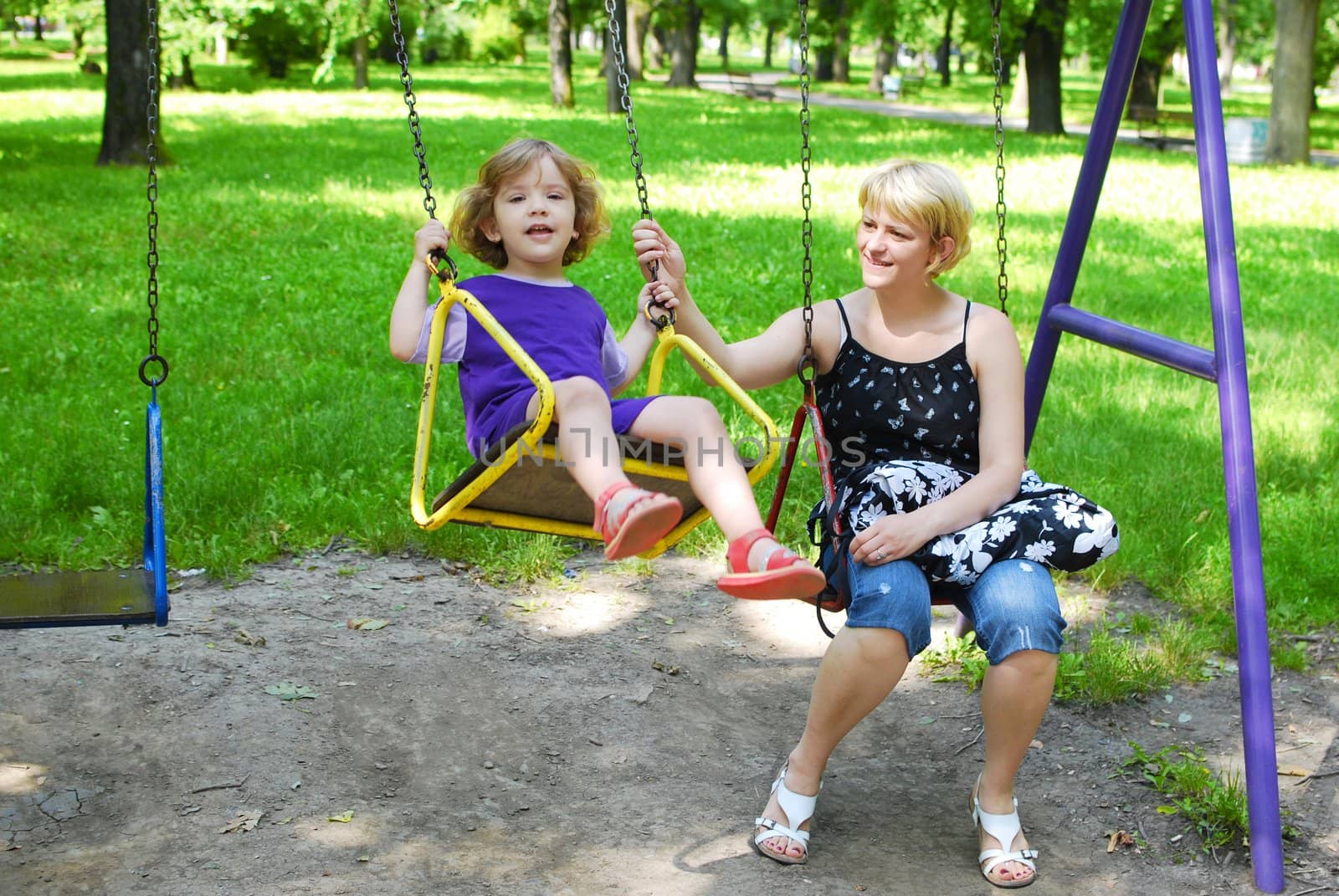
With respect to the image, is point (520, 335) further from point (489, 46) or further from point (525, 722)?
point (489, 46)

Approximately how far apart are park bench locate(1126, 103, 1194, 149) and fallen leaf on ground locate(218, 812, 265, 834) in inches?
759

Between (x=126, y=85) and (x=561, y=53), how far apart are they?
13049 mm

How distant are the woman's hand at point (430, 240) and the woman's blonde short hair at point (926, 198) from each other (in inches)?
37.9

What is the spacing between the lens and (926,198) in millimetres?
2852

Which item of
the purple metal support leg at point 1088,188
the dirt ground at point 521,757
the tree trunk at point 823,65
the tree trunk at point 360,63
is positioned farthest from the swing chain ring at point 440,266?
the tree trunk at point 823,65

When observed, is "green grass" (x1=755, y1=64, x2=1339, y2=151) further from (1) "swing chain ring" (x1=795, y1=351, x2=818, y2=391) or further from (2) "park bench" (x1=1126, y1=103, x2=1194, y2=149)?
(1) "swing chain ring" (x1=795, y1=351, x2=818, y2=391)

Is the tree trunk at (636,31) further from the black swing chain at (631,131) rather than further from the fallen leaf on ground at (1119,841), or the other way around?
the fallen leaf on ground at (1119,841)

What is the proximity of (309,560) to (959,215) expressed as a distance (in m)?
2.63

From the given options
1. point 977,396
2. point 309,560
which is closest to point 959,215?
point 977,396

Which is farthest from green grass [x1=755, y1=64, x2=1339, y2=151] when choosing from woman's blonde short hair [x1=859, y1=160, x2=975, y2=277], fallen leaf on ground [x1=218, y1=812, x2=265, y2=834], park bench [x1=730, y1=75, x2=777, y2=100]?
fallen leaf on ground [x1=218, y1=812, x2=265, y2=834]

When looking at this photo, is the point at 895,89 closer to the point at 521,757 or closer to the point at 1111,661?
the point at 1111,661

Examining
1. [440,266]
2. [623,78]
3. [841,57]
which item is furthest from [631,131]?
[841,57]

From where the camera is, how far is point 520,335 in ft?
10.6

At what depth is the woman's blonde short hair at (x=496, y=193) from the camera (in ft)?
10.9
